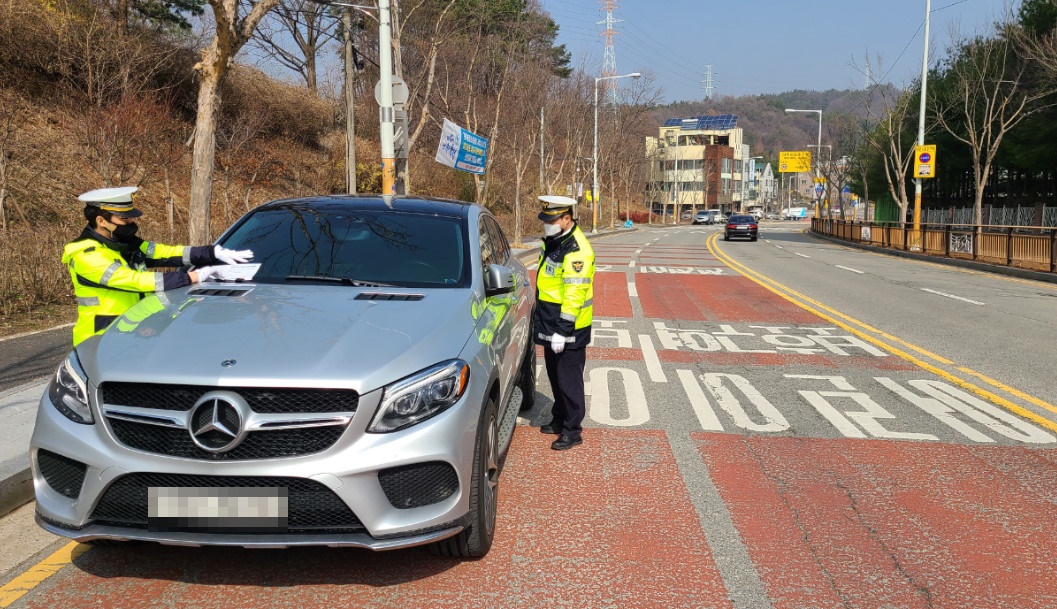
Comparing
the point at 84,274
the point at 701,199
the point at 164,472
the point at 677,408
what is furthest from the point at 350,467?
the point at 701,199

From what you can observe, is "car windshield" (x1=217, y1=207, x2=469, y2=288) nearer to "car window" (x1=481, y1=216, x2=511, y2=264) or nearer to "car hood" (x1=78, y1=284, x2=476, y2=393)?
"car hood" (x1=78, y1=284, x2=476, y2=393)

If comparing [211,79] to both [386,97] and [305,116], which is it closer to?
[386,97]

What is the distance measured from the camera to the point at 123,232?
4625mm

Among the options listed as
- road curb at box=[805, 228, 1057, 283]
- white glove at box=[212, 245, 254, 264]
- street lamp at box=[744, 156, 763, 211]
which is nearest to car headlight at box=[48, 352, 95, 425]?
white glove at box=[212, 245, 254, 264]

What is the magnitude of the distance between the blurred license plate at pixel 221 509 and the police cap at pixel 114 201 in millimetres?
2047

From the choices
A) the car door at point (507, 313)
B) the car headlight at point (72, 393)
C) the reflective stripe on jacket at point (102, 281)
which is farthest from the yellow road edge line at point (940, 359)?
the car headlight at point (72, 393)

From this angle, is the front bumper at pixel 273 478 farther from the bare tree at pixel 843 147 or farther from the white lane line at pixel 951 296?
the bare tree at pixel 843 147

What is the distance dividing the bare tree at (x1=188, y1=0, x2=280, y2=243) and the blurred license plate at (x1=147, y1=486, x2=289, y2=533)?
1077 cm

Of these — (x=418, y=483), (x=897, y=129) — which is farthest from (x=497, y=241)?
(x=897, y=129)

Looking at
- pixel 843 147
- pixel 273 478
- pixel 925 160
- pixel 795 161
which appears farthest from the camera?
pixel 795 161

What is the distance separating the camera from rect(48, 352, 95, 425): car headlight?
10.4ft

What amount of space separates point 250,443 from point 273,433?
0.09 meters

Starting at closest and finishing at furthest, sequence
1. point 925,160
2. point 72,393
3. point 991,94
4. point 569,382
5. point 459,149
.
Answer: point 72,393 → point 569,382 → point 459,149 → point 925,160 → point 991,94

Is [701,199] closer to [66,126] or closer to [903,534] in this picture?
[66,126]
